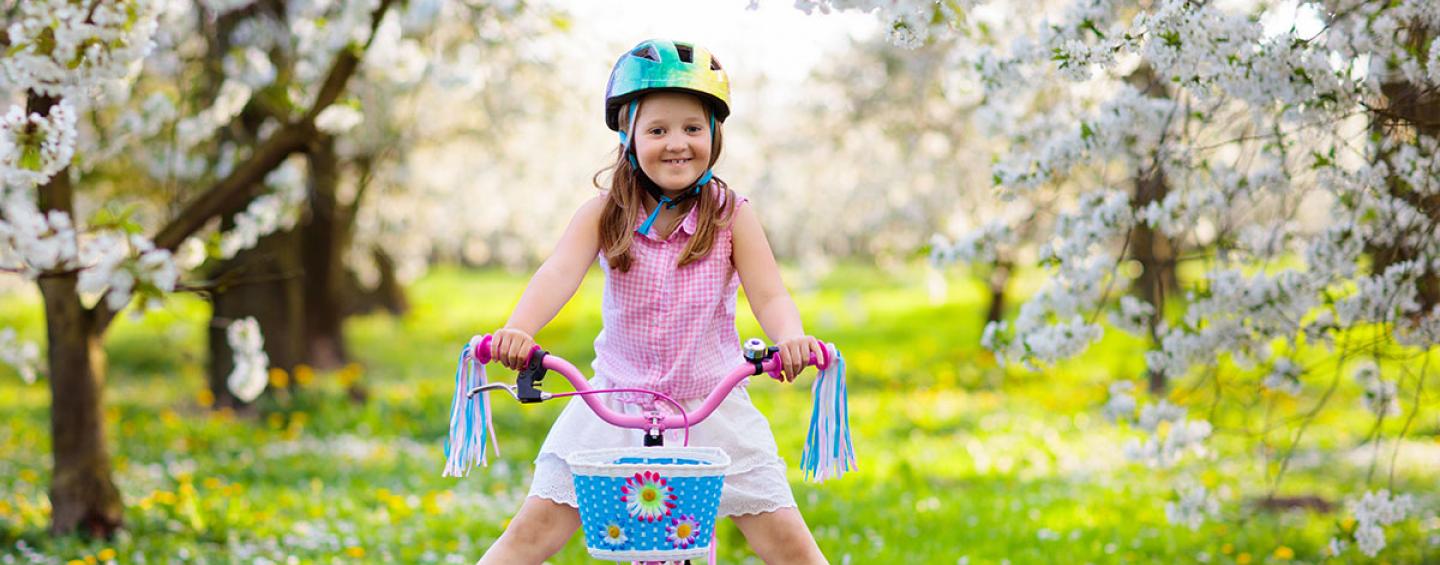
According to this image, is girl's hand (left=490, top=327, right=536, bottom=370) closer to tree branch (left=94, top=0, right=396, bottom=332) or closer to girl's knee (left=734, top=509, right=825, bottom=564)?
girl's knee (left=734, top=509, right=825, bottom=564)

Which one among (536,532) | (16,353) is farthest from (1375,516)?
(16,353)

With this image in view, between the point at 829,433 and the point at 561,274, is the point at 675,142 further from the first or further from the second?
the point at 829,433

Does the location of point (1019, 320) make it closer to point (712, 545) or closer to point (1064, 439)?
point (712, 545)

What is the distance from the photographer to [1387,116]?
4.12m

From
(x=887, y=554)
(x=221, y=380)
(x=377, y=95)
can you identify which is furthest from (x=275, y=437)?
(x=887, y=554)

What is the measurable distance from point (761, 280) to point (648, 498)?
34.2 inches

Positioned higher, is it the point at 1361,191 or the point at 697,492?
the point at 1361,191

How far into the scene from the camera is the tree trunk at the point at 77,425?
584cm

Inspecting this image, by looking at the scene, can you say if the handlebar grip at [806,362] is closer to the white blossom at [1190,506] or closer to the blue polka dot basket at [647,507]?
the blue polka dot basket at [647,507]

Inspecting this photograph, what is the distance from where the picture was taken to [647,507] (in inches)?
107

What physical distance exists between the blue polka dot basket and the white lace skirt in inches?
19.2

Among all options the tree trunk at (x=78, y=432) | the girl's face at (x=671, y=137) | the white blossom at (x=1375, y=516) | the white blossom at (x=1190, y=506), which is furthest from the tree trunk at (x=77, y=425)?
the white blossom at (x=1375, y=516)

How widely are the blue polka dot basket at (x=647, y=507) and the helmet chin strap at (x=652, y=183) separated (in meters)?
0.78

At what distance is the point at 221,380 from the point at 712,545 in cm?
867
